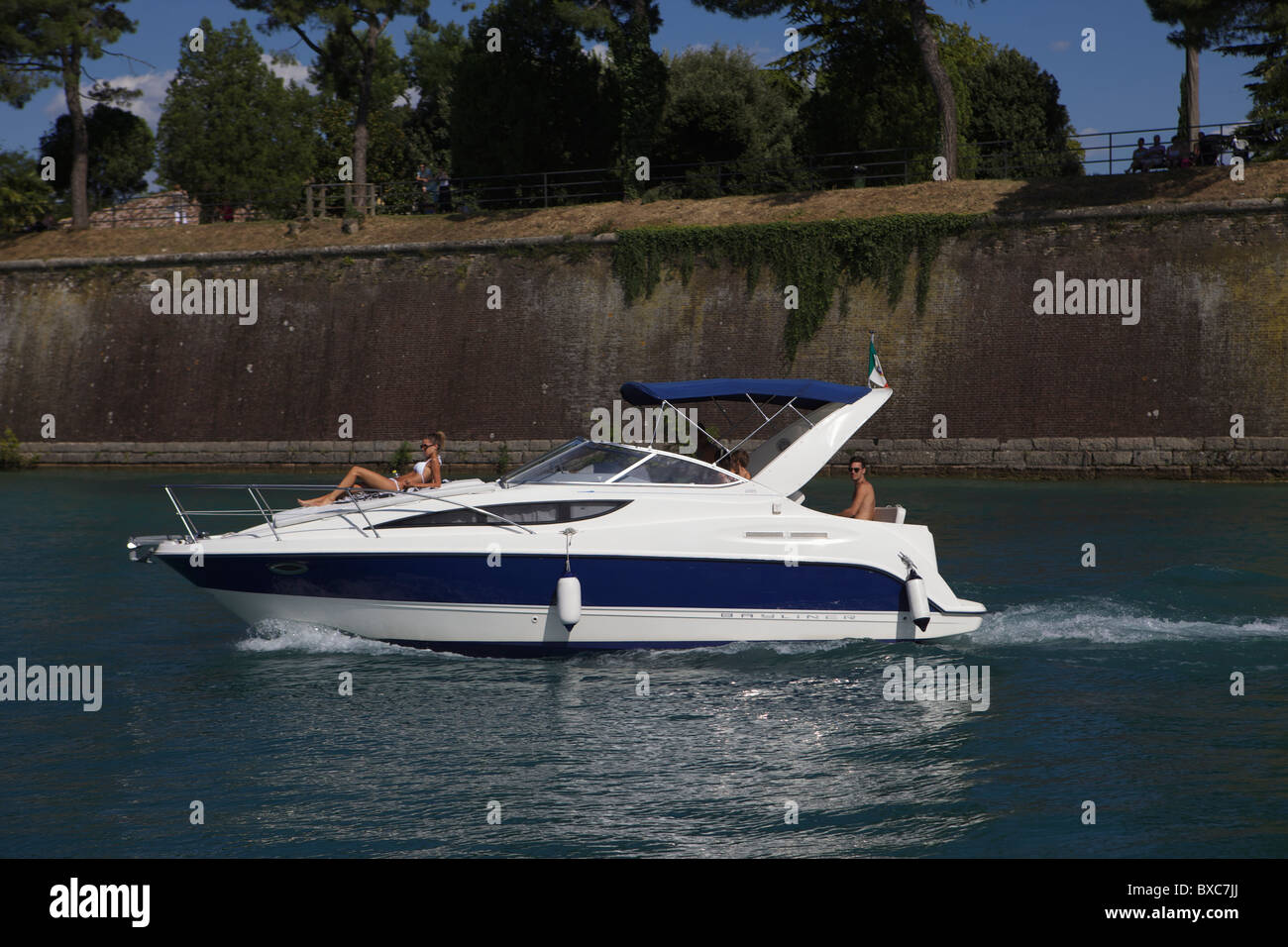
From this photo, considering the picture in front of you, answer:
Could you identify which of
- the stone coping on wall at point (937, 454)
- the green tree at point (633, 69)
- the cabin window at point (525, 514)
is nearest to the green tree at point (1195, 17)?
the stone coping on wall at point (937, 454)

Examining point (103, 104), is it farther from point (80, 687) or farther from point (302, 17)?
point (80, 687)

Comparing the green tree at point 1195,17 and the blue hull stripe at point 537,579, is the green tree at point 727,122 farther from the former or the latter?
the blue hull stripe at point 537,579

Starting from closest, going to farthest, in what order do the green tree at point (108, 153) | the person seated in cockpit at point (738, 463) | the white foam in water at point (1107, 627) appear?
the person seated in cockpit at point (738, 463) → the white foam in water at point (1107, 627) → the green tree at point (108, 153)

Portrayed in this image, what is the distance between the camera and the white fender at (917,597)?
1095 cm

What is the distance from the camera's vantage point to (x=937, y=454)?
27938 millimetres

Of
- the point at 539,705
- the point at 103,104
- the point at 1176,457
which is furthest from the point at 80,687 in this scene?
the point at 103,104

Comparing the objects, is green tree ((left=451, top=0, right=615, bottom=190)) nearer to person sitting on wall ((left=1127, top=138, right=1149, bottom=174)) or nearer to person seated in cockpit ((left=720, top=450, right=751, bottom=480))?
person sitting on wall ((left=1127, top=138, right=1149, bottom=174))

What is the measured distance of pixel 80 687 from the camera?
34.8 feet

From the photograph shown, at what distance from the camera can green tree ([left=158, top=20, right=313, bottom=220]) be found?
151ft

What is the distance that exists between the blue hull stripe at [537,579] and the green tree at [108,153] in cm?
3280

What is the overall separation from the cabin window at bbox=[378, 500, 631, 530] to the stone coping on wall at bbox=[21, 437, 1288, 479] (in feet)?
57.5

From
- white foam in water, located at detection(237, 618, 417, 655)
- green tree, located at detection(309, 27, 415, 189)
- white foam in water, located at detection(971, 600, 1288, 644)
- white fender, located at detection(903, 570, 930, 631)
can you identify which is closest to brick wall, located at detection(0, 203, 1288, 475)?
green tree, located at detection(309, 27, 415, 189)

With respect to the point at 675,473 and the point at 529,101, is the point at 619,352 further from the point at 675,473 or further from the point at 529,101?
the point at 675,473
